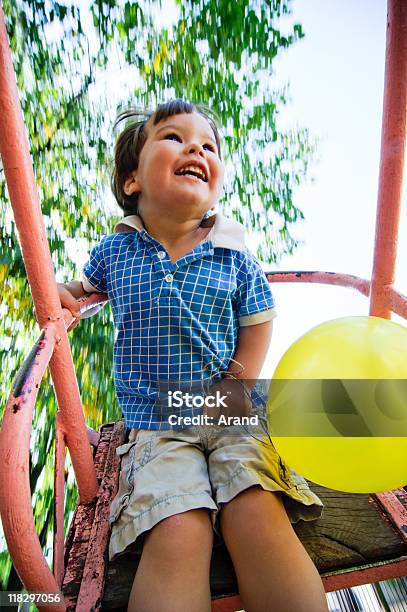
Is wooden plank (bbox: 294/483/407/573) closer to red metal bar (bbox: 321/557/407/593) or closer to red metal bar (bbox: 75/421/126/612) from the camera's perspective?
red metal bar (bbox: 321/557/407/593)

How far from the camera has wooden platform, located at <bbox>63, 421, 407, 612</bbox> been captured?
2.76 feet

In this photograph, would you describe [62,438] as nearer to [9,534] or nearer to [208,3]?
[9,534]

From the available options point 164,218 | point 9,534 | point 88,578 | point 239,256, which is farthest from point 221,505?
point 164,218

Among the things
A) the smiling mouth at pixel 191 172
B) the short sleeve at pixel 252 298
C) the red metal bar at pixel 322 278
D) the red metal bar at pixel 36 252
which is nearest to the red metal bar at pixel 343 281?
the red metal bar at pixel 322 278

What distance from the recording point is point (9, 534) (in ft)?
2.11

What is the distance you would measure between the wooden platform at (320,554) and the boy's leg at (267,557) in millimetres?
48

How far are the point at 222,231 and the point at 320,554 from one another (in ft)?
2.76

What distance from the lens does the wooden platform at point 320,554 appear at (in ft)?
2.76

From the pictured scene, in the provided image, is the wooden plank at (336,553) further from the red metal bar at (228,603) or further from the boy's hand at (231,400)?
the boy's hand at (231,400)

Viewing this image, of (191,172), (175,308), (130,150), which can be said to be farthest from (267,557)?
(130,150)

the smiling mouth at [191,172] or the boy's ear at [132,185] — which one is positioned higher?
the smiling mouth at [191,172]

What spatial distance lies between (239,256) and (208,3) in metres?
2.12

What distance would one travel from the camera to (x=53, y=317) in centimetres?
92

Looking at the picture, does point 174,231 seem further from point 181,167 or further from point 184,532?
point 184,532
